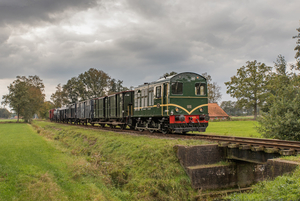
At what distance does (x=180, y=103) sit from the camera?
1564 cm

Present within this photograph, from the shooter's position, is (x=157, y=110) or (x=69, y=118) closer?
(x=157, y=110)

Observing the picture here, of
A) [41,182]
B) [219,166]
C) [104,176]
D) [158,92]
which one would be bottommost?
[104,176]

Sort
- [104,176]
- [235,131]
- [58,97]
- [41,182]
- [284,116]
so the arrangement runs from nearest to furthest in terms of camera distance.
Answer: [41,182], [104,176], [284,116], [235,131], [58,97]

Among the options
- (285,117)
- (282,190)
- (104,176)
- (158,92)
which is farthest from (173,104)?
(282,190)

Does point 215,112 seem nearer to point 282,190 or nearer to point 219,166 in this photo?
point 219,166

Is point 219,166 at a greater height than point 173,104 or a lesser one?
lesser

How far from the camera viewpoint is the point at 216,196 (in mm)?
10125

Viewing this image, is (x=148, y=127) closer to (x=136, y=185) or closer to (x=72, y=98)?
(x=136, y=185)

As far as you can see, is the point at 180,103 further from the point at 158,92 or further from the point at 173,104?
the point at 158,92

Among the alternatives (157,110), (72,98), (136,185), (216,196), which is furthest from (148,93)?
(72,98)

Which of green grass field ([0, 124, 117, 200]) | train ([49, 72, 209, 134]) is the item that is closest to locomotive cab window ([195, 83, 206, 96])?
train ([49, 72, 209, 134])

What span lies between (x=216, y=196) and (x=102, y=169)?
21.3 feet

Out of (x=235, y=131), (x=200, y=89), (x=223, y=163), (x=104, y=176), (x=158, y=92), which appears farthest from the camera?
(x=235, y=131)

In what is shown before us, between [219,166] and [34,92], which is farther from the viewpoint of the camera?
[34,92]
